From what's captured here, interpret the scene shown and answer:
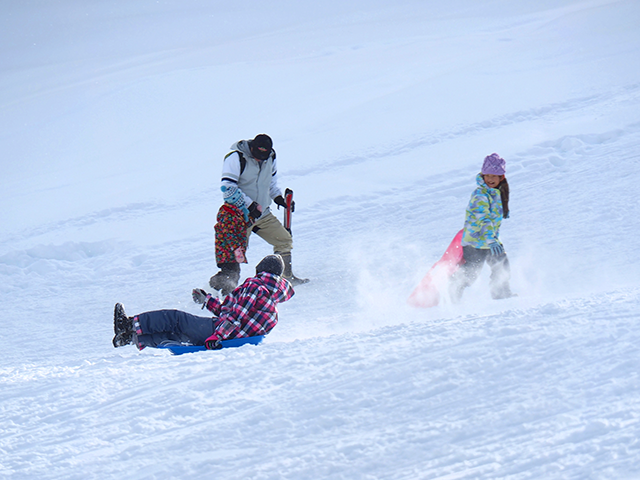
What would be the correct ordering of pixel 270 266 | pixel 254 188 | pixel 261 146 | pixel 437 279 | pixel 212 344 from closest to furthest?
pixel 212 344
pixel 270 266
pixel 437 279
pixel 261 146
pixel 254 188

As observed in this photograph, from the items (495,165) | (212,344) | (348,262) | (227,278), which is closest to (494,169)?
(495,165)

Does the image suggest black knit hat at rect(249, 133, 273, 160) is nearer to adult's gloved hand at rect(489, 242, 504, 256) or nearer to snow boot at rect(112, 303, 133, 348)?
snow boot at rect(112, 303, 133, 348)

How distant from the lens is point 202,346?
3.90 metres

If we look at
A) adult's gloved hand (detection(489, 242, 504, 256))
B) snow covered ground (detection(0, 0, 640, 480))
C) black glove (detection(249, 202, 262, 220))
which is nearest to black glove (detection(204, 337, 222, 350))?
snow covered ground (detection(0, 0, 640, 480))

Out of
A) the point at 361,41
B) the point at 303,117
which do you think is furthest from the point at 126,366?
the point at 361,41

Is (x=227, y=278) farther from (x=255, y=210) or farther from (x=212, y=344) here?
(x=212, y=344)

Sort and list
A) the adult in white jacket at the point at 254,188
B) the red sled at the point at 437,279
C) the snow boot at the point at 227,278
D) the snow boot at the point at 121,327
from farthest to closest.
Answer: the snow boot at the point at 227,278, the adult in white jacket at the point at 254,188, the red sled at the point at 437,279, the snow boot at the point at 121,327

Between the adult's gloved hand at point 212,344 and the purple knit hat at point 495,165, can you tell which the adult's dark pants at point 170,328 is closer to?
the adult's gloved hand at point 212,344

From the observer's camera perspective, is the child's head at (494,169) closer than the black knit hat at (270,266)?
No

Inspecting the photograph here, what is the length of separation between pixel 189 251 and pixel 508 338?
4585 mm

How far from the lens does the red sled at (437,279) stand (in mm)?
4715

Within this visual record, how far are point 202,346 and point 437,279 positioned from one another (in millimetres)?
1995

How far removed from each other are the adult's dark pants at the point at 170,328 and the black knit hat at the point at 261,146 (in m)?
1.76

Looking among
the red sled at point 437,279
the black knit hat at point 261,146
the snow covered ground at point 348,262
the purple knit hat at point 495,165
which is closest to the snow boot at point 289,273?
the snow covered ground at point 348,262
